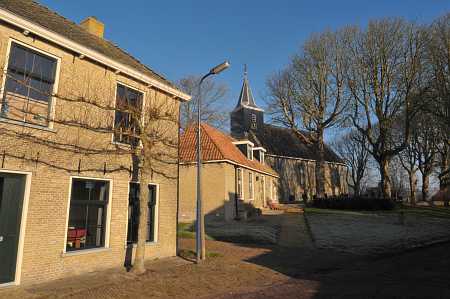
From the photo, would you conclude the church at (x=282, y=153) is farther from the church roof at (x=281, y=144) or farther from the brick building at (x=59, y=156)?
the brick building at (x=59, y=156)

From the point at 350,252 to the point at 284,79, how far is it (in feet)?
79.1

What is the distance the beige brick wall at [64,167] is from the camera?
839 centimetres

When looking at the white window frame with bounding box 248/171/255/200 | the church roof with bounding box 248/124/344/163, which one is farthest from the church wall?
the white window frame with bounding box 248/171/255/200

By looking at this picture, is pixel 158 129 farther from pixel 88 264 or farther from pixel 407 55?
pixel 407 55

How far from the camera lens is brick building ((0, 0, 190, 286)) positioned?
326 inches

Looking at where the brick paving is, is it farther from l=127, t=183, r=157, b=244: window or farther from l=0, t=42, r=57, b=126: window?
l=0, t=42, r=57, b=126: window

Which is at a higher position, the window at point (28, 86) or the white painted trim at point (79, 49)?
the white painted trim at point (79, 49)

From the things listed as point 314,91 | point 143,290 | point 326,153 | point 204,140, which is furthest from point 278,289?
point 326,153

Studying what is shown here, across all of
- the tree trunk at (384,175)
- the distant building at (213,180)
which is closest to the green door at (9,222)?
the distant building at (213,180)

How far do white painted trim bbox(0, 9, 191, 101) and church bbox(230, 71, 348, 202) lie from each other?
30493 millimetres

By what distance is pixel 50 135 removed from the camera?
Answer: 9.15 m

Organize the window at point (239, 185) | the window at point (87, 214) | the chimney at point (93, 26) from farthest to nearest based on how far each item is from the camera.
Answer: the window at point (239, 185), the chimney at point (93, 26), the window at point (87, 214)

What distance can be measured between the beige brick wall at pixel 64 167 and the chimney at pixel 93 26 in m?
4.36

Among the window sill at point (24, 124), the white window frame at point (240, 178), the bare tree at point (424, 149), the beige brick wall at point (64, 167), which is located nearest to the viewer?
the window sill at point (24, 124)
